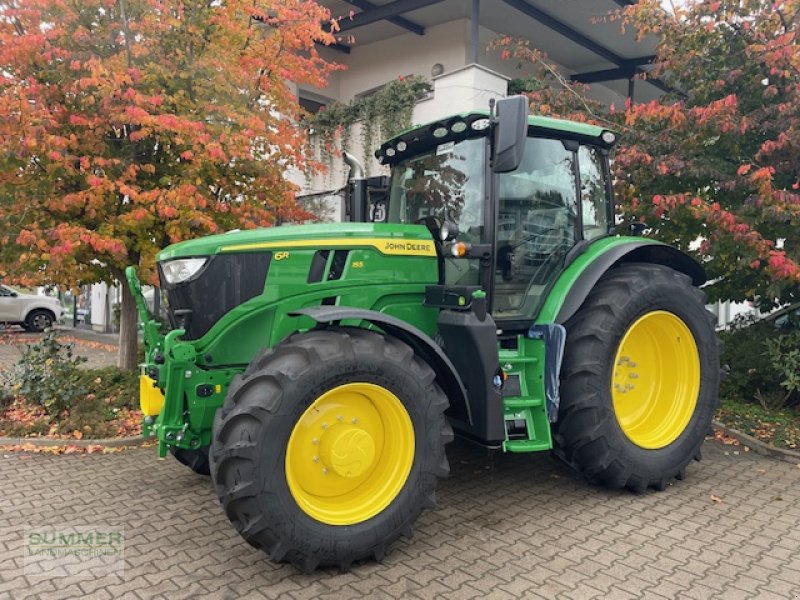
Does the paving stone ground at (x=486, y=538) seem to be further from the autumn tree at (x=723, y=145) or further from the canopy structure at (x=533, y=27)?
the canopy structure at (x=533, y=27)

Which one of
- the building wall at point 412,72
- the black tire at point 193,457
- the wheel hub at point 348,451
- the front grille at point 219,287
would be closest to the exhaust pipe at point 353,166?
the front grille at point 219,287

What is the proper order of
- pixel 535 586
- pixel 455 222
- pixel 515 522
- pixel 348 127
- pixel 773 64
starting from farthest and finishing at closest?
pixel 348 127
pixel 773 64
pixel 455 222
pixel 515 522
pixel 535 586

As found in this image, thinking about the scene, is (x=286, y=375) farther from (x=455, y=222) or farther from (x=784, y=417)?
(x=784, y=417)

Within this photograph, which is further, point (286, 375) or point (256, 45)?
point (256, 45)

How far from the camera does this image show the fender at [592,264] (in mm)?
3963

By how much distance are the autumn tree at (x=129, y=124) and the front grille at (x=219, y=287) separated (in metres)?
2.65

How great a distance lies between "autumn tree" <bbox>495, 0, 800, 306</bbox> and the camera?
17.9ft

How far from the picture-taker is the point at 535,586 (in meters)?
2.92

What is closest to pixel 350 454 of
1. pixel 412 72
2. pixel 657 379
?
pixel 657 379

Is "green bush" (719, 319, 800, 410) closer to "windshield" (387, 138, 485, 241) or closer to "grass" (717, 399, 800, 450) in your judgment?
"grass" (717, 399, 800, 450)

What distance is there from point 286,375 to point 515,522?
69.7 inches

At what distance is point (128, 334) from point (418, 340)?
17.7 ft

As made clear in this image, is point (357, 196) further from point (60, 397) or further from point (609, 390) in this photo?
point (60, 397)

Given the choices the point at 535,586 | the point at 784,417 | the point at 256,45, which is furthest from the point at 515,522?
the point at 256,45
